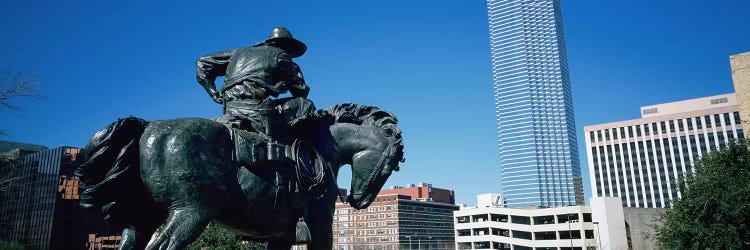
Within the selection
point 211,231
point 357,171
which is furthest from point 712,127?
point 357,171

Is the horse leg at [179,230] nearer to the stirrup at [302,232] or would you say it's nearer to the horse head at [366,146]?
the stirrup at [302,232]

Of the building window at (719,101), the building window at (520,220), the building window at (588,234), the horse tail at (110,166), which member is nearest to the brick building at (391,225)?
the building window at (520,220)

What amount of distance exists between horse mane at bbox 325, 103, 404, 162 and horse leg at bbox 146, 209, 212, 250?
1.82 metres

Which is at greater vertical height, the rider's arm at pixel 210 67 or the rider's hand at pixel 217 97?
the rider's arm at pixel 210 67

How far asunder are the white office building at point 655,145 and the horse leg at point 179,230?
133487 mm

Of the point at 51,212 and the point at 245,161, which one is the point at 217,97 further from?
the point at 51,212

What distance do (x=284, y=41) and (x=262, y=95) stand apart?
74 centimetres

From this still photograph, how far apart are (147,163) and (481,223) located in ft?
330

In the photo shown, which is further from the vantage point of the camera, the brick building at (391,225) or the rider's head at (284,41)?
the brick building at (391,225)

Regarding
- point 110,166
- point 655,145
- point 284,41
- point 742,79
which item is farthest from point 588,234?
point 110,166

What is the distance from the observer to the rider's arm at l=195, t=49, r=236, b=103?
18.1ft

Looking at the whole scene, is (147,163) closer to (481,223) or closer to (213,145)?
(213,145)

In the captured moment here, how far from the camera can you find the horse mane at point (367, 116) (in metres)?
5.57

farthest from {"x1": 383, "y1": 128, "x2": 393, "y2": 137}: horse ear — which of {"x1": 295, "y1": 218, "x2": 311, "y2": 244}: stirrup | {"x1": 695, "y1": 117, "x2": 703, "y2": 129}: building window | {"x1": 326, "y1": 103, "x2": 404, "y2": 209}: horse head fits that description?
{"x1": 695, "y1": 117, "x2": 703, "y2": 129}: building window
